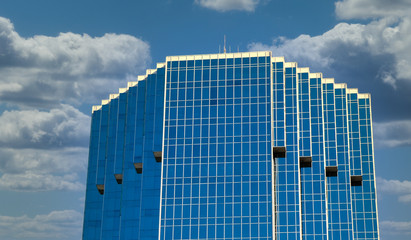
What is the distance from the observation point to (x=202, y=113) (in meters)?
162

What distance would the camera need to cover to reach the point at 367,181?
569ft

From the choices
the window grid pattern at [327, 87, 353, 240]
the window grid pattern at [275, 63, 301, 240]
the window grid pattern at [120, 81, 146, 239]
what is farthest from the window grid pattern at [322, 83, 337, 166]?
the window grid pattern at [120, 81, 146, 239]

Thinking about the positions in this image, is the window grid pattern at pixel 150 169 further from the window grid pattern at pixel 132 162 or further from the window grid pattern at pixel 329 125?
the window grid pattern at pixel 329 125

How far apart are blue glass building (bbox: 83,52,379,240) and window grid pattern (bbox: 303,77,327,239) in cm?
Answer: 25

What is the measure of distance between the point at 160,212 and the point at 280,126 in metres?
34.5

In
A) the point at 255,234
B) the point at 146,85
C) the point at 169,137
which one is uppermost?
the point at 146,85

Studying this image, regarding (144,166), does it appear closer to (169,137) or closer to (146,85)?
(169,137)

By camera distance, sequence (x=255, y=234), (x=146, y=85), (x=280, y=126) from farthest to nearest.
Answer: (x=146, y=85) → (x=280, y=126) → (x=255, y=234)

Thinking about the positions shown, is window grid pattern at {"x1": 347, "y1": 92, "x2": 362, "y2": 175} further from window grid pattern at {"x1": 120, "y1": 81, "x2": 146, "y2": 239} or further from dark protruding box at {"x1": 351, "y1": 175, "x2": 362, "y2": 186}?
window grid pattern at {"x1": 120, "y1": 81, "x2": 146, "y2": 239}

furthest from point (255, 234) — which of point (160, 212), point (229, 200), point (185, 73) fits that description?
point (185, 73)

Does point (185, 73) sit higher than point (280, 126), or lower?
higher

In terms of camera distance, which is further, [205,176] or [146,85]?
[146,85]

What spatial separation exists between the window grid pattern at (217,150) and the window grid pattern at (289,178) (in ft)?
14.2

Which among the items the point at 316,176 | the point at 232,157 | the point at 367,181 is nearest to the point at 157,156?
the point at 232,157
